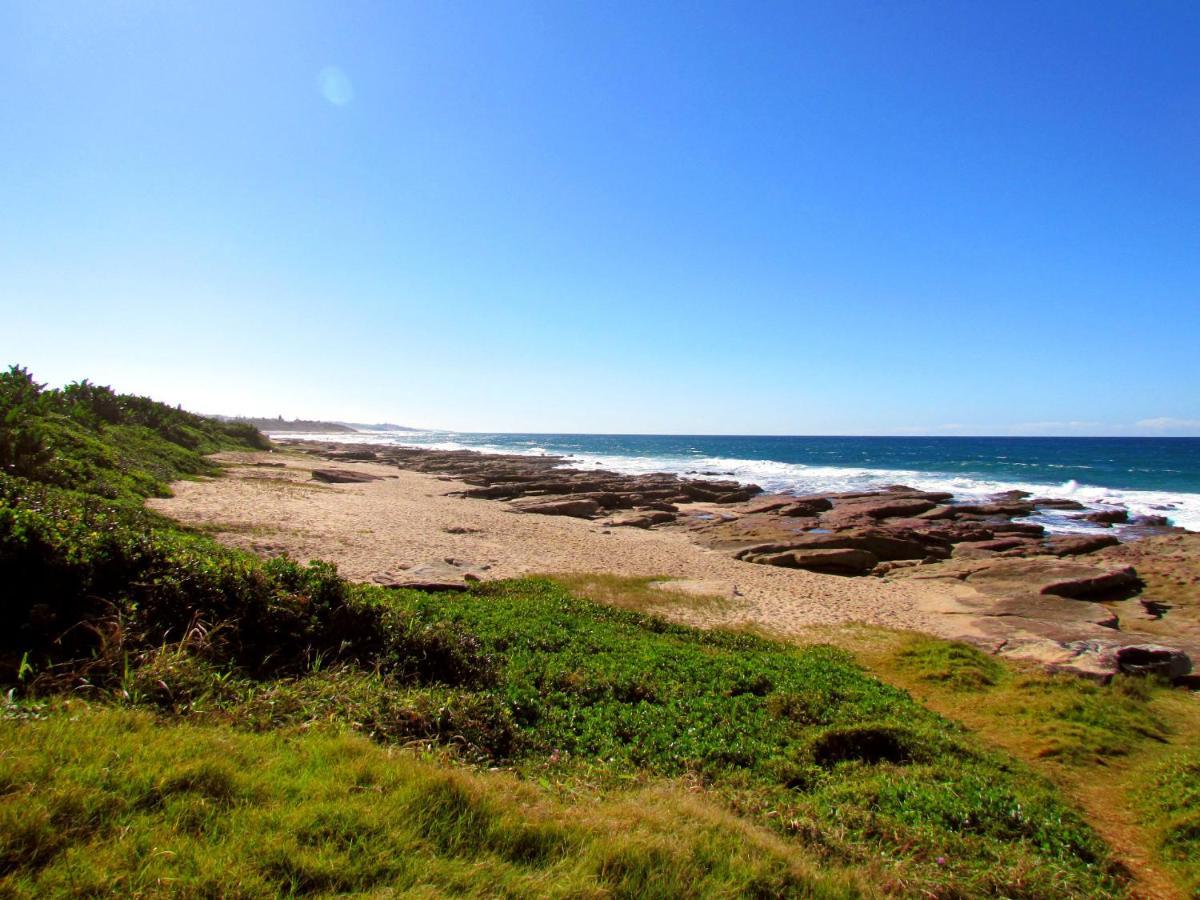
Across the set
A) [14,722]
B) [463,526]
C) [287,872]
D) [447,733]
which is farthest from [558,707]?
[463,526]

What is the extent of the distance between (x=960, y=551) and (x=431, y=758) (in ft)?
86.6

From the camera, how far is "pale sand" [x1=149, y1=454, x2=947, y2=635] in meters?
15.9

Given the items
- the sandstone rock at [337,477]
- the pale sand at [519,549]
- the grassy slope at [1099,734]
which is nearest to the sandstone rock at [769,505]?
the pale sand at [519,549]

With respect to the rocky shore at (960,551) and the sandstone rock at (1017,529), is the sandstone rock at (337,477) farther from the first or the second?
the sandstone rock at (1017,529)

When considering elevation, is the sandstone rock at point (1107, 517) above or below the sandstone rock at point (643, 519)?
above

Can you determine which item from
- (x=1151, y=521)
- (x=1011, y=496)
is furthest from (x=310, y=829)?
(x=1011, y=496)

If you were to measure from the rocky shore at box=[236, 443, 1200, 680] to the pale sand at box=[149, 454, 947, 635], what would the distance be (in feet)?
4.66

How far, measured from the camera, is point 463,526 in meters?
25.5

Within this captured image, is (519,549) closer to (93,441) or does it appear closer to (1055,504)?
(93,441)

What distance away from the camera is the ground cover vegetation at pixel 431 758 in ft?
10.4

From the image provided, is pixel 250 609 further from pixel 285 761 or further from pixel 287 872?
pixel 287 872

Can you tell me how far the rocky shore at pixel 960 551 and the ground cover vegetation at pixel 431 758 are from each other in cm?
462

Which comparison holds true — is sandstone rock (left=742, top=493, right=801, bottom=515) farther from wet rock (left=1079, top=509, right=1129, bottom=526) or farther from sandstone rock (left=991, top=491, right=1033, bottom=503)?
sandstone rock (left=991, top=491, right=1033, bottom=503)

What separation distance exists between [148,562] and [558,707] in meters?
5.44
